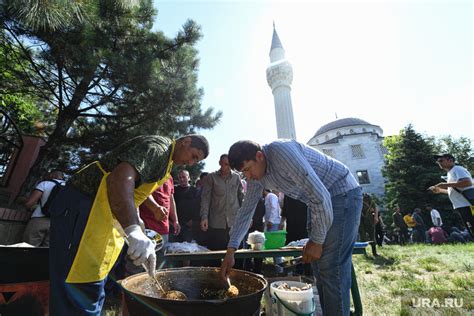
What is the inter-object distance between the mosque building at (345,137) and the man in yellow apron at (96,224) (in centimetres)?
2923

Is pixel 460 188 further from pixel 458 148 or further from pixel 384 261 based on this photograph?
pixel 458 148

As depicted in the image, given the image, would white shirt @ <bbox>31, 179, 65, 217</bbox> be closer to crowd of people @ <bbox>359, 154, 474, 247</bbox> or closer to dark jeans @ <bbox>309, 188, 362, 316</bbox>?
dark jeans @ <bbox>309, 188, 362, 316</bbox>

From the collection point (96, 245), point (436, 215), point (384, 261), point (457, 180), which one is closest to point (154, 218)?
point (96, 245)

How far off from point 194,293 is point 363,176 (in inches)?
1198

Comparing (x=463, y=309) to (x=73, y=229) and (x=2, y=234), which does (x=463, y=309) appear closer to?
(x=73, y=229)

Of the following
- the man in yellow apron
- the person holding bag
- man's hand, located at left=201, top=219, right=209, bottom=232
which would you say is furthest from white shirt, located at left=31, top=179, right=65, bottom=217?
the person holding bag

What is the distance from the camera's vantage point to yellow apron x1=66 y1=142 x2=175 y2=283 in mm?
1332

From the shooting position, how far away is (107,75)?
5949mm

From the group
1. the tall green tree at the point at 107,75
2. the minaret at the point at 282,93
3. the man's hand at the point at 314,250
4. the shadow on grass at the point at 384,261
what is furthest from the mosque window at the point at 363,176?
the man's hand at the point at 314,250

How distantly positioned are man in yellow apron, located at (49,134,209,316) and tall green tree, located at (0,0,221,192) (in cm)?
437

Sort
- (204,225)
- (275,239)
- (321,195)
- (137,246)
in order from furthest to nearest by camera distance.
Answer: (204,225), (275,239), (321,195), (137,246)

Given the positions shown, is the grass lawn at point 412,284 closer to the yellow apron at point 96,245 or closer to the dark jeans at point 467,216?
the dark jeans at point 467,216

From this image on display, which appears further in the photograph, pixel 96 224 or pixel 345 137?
pixel 345 137

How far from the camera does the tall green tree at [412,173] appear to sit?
19.5 metres
